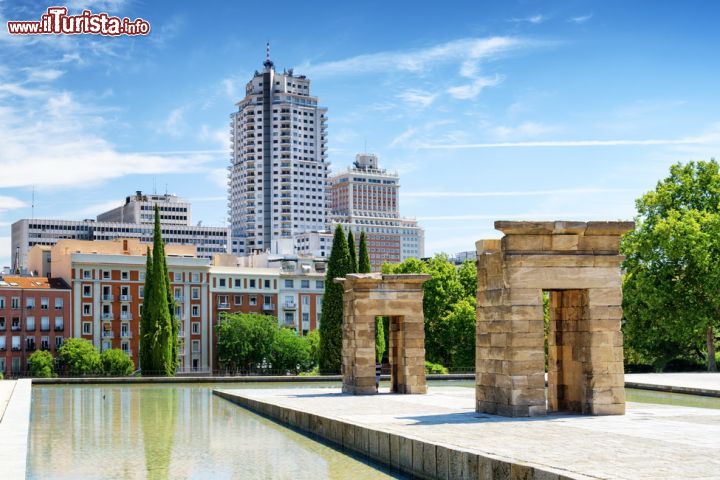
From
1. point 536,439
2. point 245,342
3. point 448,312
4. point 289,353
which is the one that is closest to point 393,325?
point 536,439

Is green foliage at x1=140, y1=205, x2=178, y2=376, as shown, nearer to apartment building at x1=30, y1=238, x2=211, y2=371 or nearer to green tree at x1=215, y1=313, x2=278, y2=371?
apartment building at x1=30, y1=238, x2=211, y2=371

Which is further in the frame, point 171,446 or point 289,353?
point 289,353

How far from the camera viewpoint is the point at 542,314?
73.1 feet

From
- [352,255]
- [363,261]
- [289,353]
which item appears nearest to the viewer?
[363,261]

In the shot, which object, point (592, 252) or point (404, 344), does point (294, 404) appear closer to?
point (404, 344)

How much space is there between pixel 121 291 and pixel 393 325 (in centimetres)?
6940

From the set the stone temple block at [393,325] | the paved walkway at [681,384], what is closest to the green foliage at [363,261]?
the paved walkway at [681,384]

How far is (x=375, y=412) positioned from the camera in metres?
25.4

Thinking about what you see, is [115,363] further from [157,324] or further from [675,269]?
[675,269]

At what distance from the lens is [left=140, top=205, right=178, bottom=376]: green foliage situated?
64.4m

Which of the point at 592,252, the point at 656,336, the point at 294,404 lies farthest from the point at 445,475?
the point at 656,336

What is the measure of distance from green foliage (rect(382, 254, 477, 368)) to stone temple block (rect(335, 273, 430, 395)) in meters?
35.9

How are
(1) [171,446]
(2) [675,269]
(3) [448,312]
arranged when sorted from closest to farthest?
(1) [171,446]
(2) [675,269]
(3) [448,312]

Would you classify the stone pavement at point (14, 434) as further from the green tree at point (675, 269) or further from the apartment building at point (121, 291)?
the apartment building at point (121, 291)
